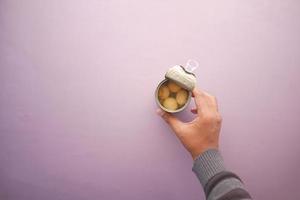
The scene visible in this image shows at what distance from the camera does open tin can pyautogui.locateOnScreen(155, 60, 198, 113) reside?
0.81 meters

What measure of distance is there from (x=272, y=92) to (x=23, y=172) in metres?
0.83

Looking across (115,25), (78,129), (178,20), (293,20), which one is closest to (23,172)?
(78,129)

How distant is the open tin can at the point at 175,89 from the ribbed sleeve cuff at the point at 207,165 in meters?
0.14

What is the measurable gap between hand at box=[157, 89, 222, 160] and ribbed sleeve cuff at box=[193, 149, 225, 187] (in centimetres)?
2

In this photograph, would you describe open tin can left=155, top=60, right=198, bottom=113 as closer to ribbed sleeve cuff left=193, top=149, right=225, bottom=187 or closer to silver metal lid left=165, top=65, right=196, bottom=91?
silver metal lid left=165, top=65, right=196, bottom=91

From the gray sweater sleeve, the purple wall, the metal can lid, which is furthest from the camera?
the purple wall

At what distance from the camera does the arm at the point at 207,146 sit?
0.73 meters

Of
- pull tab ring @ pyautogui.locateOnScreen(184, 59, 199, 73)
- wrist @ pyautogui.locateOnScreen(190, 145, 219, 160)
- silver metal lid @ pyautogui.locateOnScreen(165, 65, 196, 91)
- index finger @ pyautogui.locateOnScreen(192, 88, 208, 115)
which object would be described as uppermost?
pull tab ring @ pyautogui.locateOnScreen(184, 59, 199, 73)

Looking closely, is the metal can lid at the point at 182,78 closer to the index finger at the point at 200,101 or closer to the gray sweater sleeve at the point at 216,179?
the index finger at the point at 200,101

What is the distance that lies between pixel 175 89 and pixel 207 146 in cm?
17

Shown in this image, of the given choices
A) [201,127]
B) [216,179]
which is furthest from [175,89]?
[216,179]

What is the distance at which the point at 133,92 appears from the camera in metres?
0.95

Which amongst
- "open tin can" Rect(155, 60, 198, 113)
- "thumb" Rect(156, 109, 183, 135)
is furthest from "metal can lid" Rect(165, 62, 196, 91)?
"thumb" Rect(156, 109, 183, 135)

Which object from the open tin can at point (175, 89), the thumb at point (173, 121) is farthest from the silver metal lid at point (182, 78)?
the thumb at point (173, 121)
